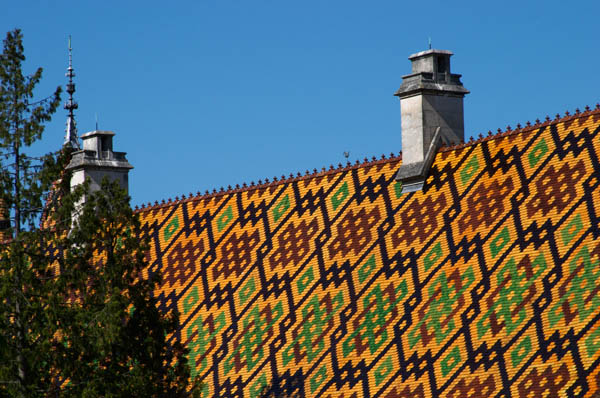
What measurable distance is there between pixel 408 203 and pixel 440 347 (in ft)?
14.6

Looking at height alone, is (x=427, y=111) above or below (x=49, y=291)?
above

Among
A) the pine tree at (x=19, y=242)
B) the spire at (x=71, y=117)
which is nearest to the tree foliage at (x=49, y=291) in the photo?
the pine tree at (x=19, y=242)

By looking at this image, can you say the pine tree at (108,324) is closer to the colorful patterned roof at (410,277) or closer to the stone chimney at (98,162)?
the colorful patterned roof at (410,277)

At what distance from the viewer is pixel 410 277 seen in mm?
38188

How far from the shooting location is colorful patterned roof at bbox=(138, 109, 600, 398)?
3497 cm

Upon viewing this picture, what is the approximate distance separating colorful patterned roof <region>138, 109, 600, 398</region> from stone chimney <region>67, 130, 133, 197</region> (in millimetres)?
4612

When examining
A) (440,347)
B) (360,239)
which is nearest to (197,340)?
(360,239)

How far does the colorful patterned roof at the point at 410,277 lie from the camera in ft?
115

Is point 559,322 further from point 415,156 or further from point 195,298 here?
point 195,298

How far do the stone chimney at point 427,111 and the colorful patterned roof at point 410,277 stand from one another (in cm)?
42

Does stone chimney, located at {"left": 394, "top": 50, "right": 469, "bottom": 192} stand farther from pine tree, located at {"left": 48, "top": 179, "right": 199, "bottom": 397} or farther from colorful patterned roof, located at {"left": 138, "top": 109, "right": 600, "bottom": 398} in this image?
pine tree, located at {"left": 48, "top": 179, "right": 199, "bottom": 397}

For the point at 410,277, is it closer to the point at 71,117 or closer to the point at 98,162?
the point at 98,162

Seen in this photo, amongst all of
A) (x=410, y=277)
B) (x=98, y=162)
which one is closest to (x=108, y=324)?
(x=410, y=277)

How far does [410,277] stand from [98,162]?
13151 mm
